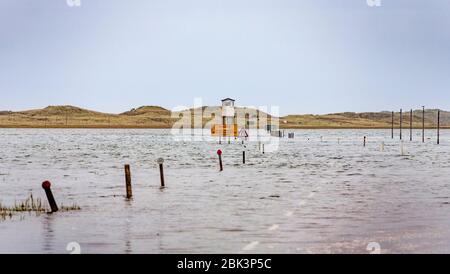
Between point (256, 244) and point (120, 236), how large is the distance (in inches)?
168

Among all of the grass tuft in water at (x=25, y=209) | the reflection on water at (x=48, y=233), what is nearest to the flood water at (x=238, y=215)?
the reflection on water at (x=48, y=233)

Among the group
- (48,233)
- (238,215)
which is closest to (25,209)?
(48,233)

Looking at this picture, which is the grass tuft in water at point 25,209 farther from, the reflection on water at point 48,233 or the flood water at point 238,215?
the reflection on water at point 48,233

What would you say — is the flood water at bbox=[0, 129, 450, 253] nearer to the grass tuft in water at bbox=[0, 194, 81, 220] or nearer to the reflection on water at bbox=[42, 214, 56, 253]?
the reflection on water at bbox=[42, 214, 56, 253]

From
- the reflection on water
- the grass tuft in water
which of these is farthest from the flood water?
the grass tuft in water

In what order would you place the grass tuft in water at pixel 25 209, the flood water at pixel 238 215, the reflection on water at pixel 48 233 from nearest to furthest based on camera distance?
the reflection on water at pixel 48 233
the flood water at pixel 238 215
the grass tuft in water at pixel 25 209

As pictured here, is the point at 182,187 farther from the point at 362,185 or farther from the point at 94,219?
the point at 94,219

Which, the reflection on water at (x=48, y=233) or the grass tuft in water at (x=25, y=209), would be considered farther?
the grass tuft in water at (x=25, y=209)

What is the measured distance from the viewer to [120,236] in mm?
22453

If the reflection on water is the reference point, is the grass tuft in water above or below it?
below

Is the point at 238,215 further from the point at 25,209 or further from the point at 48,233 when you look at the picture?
the point at 25,209

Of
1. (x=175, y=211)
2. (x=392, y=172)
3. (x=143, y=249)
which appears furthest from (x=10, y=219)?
(x=392, y=172)

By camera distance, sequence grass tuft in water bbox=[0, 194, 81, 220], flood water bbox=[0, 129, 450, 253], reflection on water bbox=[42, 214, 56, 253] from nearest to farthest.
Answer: reflection on water bbox=[42, 214, 56, 253] → flood water bbox=[0, 129, 450, 253] → grass tuft in water bbox=[0, 194, 81, 220]

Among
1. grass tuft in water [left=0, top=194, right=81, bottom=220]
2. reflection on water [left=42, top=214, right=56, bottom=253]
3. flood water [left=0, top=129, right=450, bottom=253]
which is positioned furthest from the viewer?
grass tuft in water [left=0, top=194, right=81, bottom=220]
